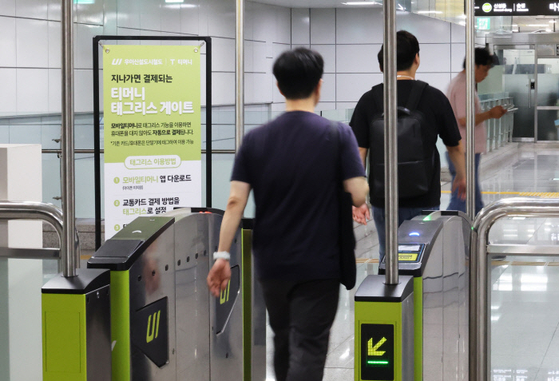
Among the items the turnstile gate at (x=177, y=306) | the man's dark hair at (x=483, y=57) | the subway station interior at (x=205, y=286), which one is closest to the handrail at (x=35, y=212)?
the subway station interior at (x=205, y=286)

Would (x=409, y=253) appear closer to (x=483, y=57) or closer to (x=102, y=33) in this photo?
(x=483, y=57)

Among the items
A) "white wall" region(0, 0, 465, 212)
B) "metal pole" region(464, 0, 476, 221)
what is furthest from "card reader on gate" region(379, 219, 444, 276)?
"white wall" region(0, 0, 465, 212)

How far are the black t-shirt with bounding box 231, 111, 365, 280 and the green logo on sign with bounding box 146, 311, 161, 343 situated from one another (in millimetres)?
395

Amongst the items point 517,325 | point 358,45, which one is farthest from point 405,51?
point 358,45

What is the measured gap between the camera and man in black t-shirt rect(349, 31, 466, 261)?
135 inches

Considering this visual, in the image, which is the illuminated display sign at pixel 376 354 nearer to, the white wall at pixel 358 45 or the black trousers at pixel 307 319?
the black trousers at pixel 307 319

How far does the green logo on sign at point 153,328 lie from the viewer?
2531 millimetres

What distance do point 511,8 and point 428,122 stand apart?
6.88 metres

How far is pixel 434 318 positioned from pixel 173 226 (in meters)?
0.87

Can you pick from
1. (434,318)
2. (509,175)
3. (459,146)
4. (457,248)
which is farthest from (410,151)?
(509,175)

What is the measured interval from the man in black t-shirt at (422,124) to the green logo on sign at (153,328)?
105cm

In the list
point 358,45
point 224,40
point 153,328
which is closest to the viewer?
point 153,328

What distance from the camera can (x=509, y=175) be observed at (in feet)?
43.1

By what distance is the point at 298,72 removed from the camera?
8.12 ft
